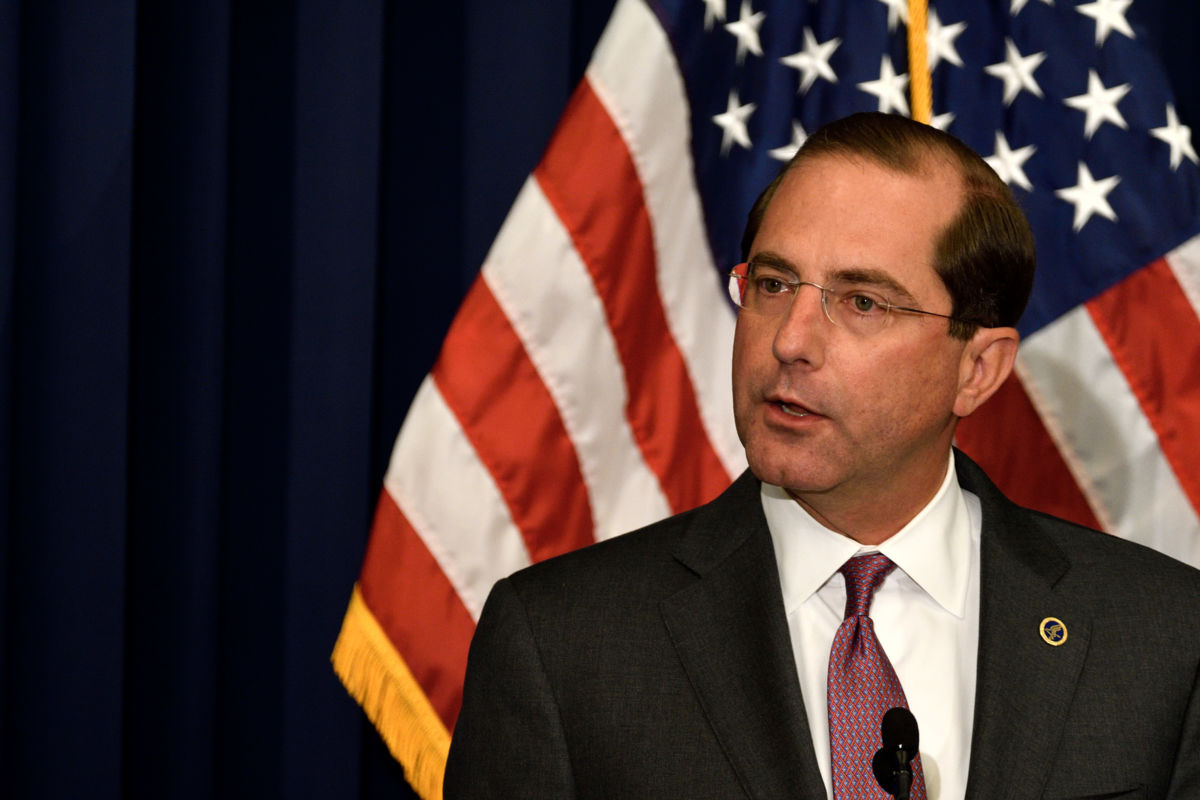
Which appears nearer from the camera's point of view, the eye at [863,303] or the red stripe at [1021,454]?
the eye at [863,303]

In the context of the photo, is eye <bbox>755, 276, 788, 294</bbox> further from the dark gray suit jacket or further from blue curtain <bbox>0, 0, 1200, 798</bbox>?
blue curtain <bbox>0, 0, 1200, 798</bbox>

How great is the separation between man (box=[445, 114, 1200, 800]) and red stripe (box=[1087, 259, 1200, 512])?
0.73 metres

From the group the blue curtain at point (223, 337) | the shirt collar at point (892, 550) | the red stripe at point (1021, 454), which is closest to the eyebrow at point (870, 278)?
the shirt collar at point (892, 550)

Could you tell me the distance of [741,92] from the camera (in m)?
2.43

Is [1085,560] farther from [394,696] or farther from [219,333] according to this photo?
[219,333]

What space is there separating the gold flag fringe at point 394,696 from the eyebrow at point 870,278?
41.7 inches

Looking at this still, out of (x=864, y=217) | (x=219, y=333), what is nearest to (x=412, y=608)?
(x=219, y=333)

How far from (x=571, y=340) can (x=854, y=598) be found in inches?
36.5

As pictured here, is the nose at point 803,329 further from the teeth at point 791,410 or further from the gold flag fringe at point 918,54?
the gold flag fringe at point 918,54

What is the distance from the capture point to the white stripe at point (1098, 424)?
2348mm

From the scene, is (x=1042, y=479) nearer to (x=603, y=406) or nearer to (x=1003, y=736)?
(x=603, y=406)

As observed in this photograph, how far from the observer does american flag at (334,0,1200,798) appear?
2279mm

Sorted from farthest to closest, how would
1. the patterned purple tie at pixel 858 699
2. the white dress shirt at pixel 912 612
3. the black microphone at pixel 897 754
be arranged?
the white dress shirt at pixel 912 612, the patterned purple tie at pixel 858 699, the black microphone at pixel 897 754

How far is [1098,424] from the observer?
7.75 feet
